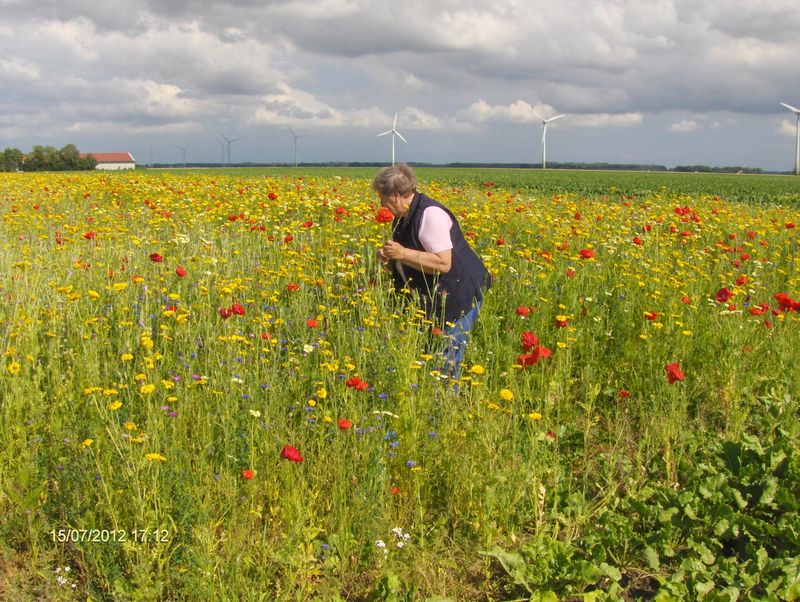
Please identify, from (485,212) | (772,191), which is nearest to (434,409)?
(485,212)

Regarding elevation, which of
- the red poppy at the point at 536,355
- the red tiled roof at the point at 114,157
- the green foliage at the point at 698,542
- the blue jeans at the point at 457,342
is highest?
the red tiled roof at the point at 114,157

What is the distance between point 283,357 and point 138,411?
3.08ft

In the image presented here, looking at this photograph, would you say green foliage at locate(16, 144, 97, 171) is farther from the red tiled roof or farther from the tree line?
the red tiled roof

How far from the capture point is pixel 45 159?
70.9m

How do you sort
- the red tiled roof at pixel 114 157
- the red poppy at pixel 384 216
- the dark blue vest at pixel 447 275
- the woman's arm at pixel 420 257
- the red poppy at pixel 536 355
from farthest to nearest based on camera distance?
the red tiled roof at pixel 114 157, the red poppy at pixel 384 216, the dark blue vest at pixel 447 275, the woman's arm at pixel 420 257, the red poppy at pixel 536 355

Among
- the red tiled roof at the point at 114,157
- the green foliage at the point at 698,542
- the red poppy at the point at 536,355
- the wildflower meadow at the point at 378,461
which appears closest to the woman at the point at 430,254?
the wildflower meadow at the point at 378,461

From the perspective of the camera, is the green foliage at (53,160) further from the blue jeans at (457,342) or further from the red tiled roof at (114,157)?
the blue jeans at (457,342)

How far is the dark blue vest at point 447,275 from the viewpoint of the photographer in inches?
186

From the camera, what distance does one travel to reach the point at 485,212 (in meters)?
8.41

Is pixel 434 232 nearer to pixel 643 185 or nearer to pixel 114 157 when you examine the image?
pixel 643 185

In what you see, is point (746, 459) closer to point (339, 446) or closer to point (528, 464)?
point (528, 464)

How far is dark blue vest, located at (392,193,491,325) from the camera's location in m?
4.73

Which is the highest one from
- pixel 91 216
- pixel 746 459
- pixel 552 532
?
pixel 91 216

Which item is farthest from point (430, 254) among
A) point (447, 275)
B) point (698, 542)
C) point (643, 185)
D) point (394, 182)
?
point (643, 185)
